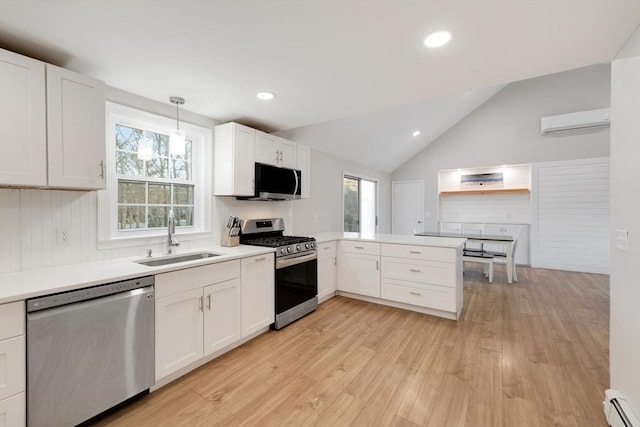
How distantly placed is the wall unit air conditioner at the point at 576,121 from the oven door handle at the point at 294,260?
558 centimetres

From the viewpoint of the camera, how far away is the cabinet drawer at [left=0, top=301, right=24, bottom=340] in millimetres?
1310

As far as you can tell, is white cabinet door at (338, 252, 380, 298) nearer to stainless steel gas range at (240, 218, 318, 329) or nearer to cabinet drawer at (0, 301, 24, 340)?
stainless steel gas range at (240, 218, 318, 329)

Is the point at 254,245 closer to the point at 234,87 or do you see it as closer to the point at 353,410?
the point at 234,87

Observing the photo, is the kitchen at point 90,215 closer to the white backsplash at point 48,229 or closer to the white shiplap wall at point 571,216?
the white backsplash at point 48,229

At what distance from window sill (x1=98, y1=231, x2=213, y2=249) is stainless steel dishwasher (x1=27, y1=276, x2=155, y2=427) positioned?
700mm

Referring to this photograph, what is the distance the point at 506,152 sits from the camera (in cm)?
613

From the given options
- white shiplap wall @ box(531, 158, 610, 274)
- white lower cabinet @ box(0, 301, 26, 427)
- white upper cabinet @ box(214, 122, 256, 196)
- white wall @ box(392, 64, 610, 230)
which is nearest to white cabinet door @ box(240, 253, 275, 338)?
white upper cabinet @ box(214, 122, 256, 196)

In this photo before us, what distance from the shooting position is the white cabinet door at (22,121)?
1560mm

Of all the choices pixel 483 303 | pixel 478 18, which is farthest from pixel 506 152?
pixel 478 18

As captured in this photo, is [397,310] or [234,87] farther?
[397,310]

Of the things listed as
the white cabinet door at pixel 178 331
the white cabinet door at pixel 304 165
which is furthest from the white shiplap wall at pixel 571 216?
the white cabinet door at pixel 178 331

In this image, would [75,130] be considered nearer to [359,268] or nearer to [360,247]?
[360,247]

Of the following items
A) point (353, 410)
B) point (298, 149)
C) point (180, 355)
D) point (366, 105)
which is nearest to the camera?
point (353, 410)

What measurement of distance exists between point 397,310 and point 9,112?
3.80 meters
